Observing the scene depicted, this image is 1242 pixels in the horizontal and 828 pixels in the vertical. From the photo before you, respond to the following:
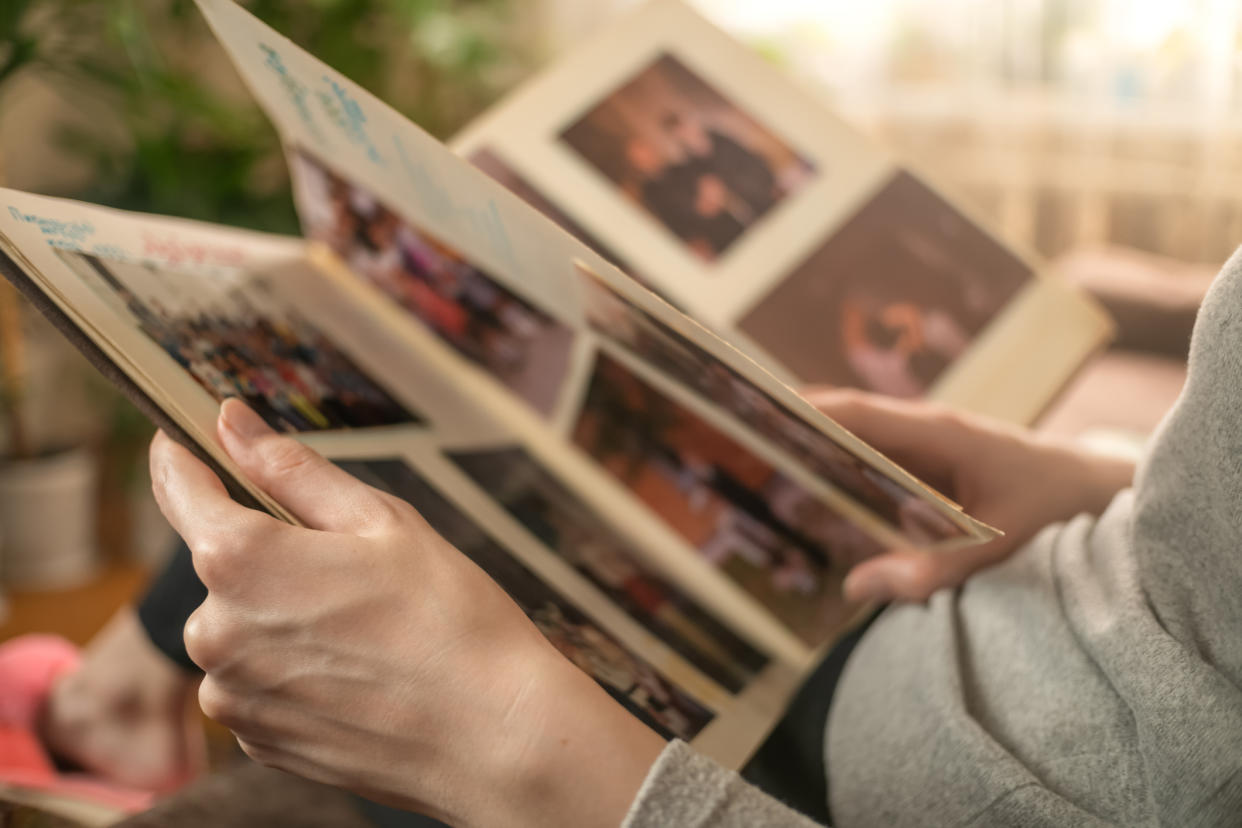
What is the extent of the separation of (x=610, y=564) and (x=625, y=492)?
0.27ft

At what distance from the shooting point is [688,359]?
423mm

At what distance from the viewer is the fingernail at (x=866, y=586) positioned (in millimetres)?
513

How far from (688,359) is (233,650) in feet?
0.73

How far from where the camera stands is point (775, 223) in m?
0.68

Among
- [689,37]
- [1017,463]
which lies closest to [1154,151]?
[689,37]

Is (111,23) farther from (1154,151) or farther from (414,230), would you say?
(1154,151)

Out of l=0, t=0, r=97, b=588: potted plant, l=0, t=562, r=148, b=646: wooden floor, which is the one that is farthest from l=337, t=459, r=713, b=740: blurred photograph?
l=0, t=0, r=97, b=588: potted plant

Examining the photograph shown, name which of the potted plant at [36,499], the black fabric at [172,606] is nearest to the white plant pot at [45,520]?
the potted plant at [36,499]

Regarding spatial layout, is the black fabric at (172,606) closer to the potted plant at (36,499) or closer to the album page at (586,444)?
the album page at (586,444)

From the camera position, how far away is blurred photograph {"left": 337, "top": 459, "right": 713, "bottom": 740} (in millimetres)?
410
